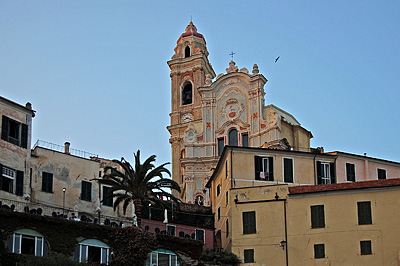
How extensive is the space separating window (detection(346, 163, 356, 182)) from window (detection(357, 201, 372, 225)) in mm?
11038

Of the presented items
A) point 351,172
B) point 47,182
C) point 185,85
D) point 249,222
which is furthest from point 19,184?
point 185,85

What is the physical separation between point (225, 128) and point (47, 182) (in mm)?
36099

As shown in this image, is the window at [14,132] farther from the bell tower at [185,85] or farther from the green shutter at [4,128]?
the bell tower at [185,85]

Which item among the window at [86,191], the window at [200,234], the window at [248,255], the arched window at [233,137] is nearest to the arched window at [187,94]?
the arched window at [233,137]

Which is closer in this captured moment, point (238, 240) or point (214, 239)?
point (238, 240)

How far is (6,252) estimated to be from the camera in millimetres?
45094

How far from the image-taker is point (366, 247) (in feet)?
179

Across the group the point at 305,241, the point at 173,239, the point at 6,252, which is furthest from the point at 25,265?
the point at 305,241

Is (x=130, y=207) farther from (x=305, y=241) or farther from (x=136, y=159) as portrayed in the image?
(x=305, y=241)

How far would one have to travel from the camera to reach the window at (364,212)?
5509 centimetres

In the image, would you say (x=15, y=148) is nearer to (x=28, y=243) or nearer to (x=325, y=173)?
(x=28, y=243)

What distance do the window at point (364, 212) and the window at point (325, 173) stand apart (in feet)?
28.2

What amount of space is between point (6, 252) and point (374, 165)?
35.3 m

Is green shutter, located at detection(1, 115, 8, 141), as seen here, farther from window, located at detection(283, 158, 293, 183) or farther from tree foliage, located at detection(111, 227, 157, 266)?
window, located at detection(283, 158, 293, 183)
